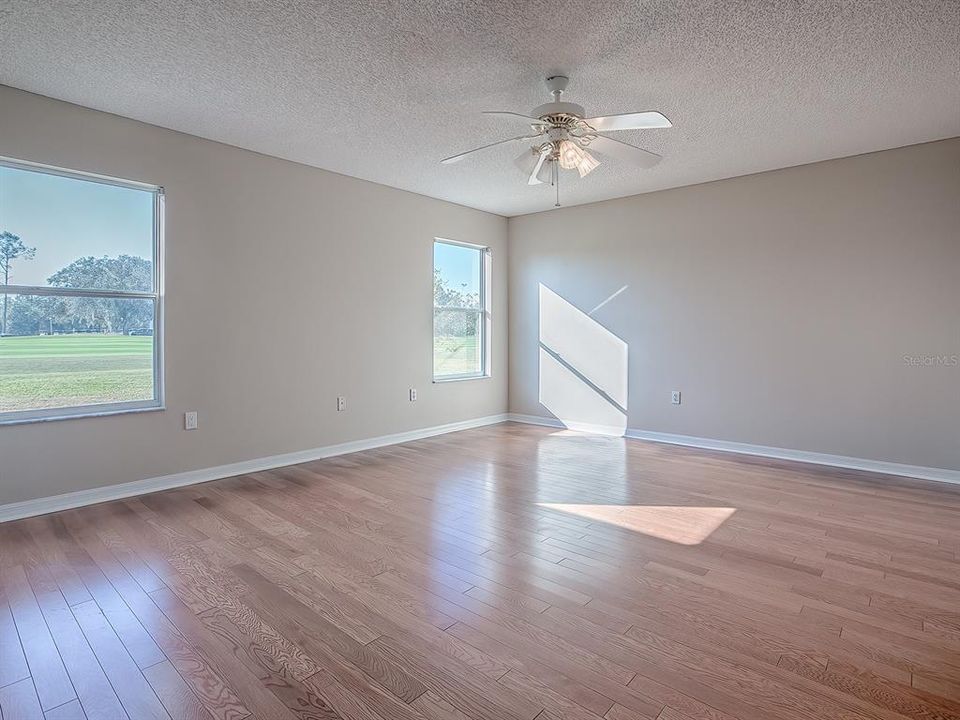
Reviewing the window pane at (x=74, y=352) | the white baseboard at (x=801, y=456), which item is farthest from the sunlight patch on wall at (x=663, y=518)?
the window pane at (x=74, y=352)

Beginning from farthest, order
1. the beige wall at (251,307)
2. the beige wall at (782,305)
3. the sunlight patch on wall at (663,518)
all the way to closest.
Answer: the beige wall at (782,305) < the beige wall at (251,307) < the sunlight patch on wall at (663,518)

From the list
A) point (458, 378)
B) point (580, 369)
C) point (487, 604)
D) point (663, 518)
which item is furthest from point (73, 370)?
point (580, 369)

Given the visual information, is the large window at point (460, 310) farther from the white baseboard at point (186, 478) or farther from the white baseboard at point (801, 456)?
the white baseboard at point (801, 456)

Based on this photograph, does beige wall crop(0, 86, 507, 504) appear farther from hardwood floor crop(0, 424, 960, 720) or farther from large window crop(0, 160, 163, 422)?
hardwood floor crop(0, 424, 960, 720)

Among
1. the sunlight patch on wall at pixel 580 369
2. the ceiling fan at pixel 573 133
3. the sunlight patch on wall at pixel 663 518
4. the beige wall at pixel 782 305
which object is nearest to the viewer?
the ceiling fan at pixel 573 133

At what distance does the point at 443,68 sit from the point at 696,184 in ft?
10.4

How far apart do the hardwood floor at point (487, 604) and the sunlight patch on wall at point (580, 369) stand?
2.05 meters

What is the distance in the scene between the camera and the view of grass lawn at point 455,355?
18.9 ft

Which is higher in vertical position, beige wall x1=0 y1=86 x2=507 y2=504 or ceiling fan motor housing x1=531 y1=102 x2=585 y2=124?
ceiling fan motor housing x1=531 y1=102 x2=585 y2=124

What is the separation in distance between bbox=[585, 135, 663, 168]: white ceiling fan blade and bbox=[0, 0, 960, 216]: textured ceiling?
32cm

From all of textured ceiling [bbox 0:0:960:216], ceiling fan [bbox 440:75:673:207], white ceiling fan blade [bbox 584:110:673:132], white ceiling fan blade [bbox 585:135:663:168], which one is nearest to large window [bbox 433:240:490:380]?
textured ceiling [bbox 0:0:960:216]

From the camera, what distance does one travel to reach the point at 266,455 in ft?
13.9

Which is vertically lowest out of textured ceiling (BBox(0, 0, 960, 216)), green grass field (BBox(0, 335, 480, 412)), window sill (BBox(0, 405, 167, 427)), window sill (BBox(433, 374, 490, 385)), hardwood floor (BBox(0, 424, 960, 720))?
hardwood floor (BBox(0, 424, 960, 720))

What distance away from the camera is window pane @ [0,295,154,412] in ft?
10.2
